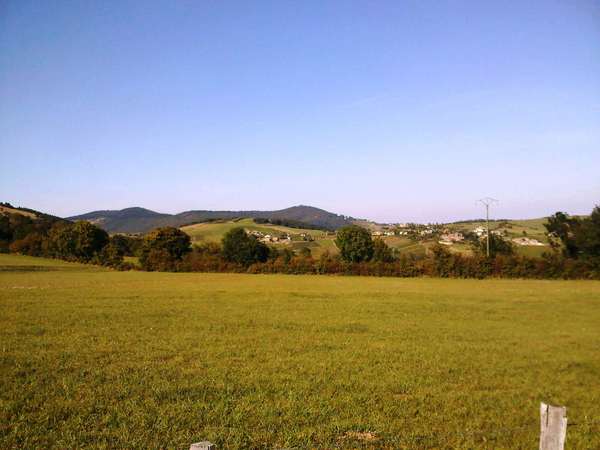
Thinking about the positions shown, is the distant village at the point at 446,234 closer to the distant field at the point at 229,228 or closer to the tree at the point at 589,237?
the tree at the point at 589,237

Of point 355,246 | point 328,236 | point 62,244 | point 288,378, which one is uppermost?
point 328,236

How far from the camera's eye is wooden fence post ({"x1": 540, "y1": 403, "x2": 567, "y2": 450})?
5189 millimetres

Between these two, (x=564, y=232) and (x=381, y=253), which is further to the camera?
(x=564, y=232)

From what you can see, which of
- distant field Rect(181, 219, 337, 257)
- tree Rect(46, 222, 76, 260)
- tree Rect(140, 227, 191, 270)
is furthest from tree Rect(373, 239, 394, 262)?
A: tree Rect(46, 222, 76, 260)

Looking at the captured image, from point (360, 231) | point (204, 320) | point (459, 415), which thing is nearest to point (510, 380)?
point (459, 415)

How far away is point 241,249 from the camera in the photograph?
76812 millimetres

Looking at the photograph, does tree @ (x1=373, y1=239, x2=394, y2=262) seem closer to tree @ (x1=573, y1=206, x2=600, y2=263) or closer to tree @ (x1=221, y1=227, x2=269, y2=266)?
tree @ (x1=221, y1=227, x2=269, y2=266)

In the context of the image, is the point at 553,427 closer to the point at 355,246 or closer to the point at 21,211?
the point at 355,246

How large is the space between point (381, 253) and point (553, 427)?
68.6 m

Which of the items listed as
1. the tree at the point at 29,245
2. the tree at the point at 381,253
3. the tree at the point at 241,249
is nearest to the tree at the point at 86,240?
the tree at the point at 29,245

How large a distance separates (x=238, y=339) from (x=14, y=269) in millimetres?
63699

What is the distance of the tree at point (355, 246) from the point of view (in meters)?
77.6

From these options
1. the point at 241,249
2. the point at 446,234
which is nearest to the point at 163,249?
the point at 241,249

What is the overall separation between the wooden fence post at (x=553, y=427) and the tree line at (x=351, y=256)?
6052cm
